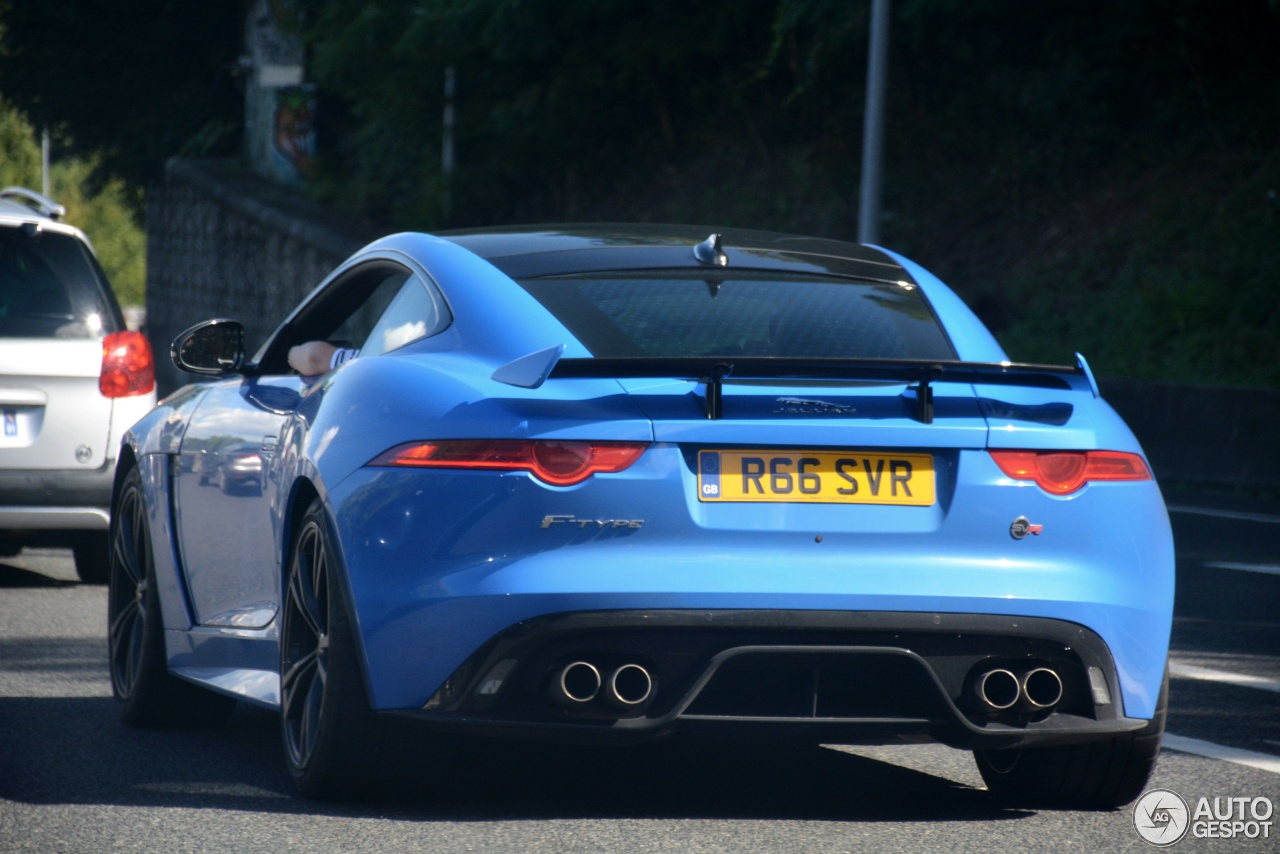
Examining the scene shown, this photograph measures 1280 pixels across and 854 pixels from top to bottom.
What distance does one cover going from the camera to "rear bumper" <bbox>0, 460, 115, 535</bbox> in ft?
30.6

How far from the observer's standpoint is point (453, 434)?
4582 mm

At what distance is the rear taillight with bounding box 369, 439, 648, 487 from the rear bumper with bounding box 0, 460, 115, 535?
5.18 m

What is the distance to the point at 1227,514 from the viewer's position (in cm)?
1290

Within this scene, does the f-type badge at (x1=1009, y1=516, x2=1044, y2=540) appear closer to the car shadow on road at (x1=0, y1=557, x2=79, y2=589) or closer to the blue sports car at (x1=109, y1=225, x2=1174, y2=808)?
the blue sports car at (x1=109, y1=225, x2=1174, y2=808)

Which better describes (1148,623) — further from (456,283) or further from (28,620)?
(28,620)

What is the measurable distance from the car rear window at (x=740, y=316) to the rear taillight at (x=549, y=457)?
1.49 feet

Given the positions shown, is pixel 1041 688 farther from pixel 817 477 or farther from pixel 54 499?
pixel 54 499

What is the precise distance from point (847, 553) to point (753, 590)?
0.72ft

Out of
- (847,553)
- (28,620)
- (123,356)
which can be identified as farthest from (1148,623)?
(123,356)

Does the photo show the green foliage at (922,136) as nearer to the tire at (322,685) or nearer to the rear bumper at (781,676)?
the rear bumper at (781,676)

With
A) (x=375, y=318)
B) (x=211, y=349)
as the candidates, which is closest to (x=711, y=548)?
(x=375, y=318)

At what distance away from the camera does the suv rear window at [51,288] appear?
9.58m

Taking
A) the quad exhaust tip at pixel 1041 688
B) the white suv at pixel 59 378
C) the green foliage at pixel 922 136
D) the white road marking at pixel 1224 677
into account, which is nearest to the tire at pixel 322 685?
the quad exhaust tip at pixel 1041 688

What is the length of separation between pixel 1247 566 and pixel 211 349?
598 cm
